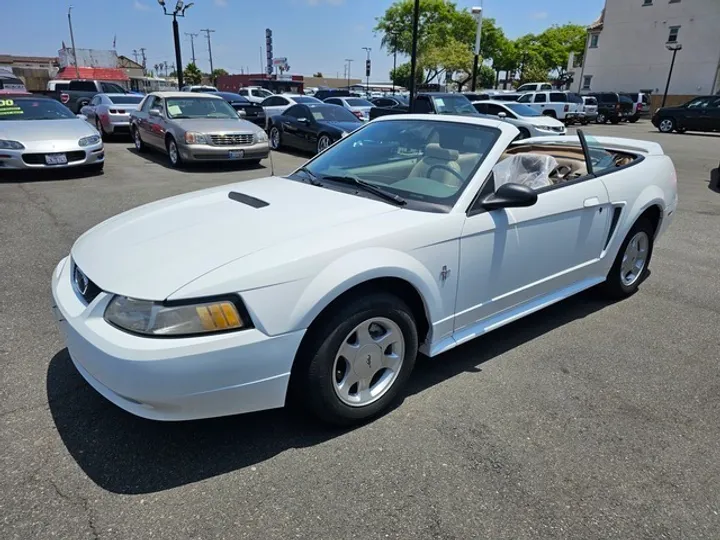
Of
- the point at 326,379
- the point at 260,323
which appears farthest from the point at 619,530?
the point at 260,323

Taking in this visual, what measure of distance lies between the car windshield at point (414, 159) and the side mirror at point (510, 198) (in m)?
0.17

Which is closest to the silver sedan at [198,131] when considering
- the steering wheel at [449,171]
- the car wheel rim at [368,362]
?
the steering wheel at [449,171]

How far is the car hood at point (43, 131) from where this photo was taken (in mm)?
8727

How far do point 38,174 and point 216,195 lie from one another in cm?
834

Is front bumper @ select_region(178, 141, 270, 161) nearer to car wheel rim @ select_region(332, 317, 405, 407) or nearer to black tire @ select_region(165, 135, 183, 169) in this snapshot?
black tire @ select_region(165, 135, 183, 169)

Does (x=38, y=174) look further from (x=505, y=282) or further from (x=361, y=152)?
(x=505, y=282)

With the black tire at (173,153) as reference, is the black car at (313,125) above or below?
above

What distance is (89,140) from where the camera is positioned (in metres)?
9.40

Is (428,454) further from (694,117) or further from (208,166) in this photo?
(694,117)

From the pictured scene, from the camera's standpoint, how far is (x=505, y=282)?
127 inches

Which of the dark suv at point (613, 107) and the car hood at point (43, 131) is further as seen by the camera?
the dark suv at point (613, 107)

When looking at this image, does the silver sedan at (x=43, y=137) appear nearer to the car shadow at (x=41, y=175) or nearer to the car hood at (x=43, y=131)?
the car hood at (x=43, y=131)

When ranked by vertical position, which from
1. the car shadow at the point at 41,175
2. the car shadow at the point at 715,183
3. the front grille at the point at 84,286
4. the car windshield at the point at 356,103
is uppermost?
the car windshield at the point at 356,103

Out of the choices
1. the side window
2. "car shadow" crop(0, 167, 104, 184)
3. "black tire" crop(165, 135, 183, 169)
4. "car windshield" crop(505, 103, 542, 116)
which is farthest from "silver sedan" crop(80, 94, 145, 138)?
"car windshield" crop(505, 103, 542, 116)
